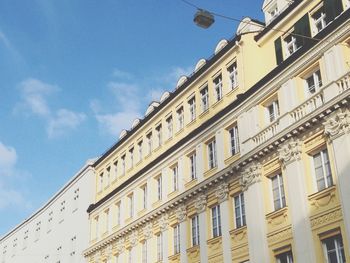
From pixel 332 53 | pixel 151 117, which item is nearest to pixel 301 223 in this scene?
pixel 332 53

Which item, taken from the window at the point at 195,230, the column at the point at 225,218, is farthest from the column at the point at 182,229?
the column at the point at 225,218

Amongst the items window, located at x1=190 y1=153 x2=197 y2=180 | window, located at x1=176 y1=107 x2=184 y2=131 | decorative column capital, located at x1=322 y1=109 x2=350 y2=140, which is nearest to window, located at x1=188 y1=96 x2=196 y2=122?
window, located at x1=176 y1=107 x2=184 y2=131

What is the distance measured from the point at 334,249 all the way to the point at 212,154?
37.7 ft

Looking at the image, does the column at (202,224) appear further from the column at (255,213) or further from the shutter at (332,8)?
the shutter at (332,8)

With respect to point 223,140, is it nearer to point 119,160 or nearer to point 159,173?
point 159,173

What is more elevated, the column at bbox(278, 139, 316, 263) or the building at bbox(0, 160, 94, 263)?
the building at bbox(0, 160, 94, 263)

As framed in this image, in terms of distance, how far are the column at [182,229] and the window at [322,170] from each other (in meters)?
10.7

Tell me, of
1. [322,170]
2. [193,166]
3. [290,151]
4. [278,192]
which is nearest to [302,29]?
[290,151]

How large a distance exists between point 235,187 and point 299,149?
203 inches

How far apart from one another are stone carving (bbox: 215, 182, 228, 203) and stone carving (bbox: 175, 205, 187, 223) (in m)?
3.45

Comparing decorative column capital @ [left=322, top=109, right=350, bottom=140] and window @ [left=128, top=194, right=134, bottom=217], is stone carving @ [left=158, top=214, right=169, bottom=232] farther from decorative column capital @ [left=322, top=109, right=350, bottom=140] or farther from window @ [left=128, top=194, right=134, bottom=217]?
decorative column capital @ [left=322, top=109, right=350, bottom=140]

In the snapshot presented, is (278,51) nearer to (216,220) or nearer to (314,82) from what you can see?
(314,82)

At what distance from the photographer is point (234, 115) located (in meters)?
32.2

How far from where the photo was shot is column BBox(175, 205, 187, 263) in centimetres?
3359
